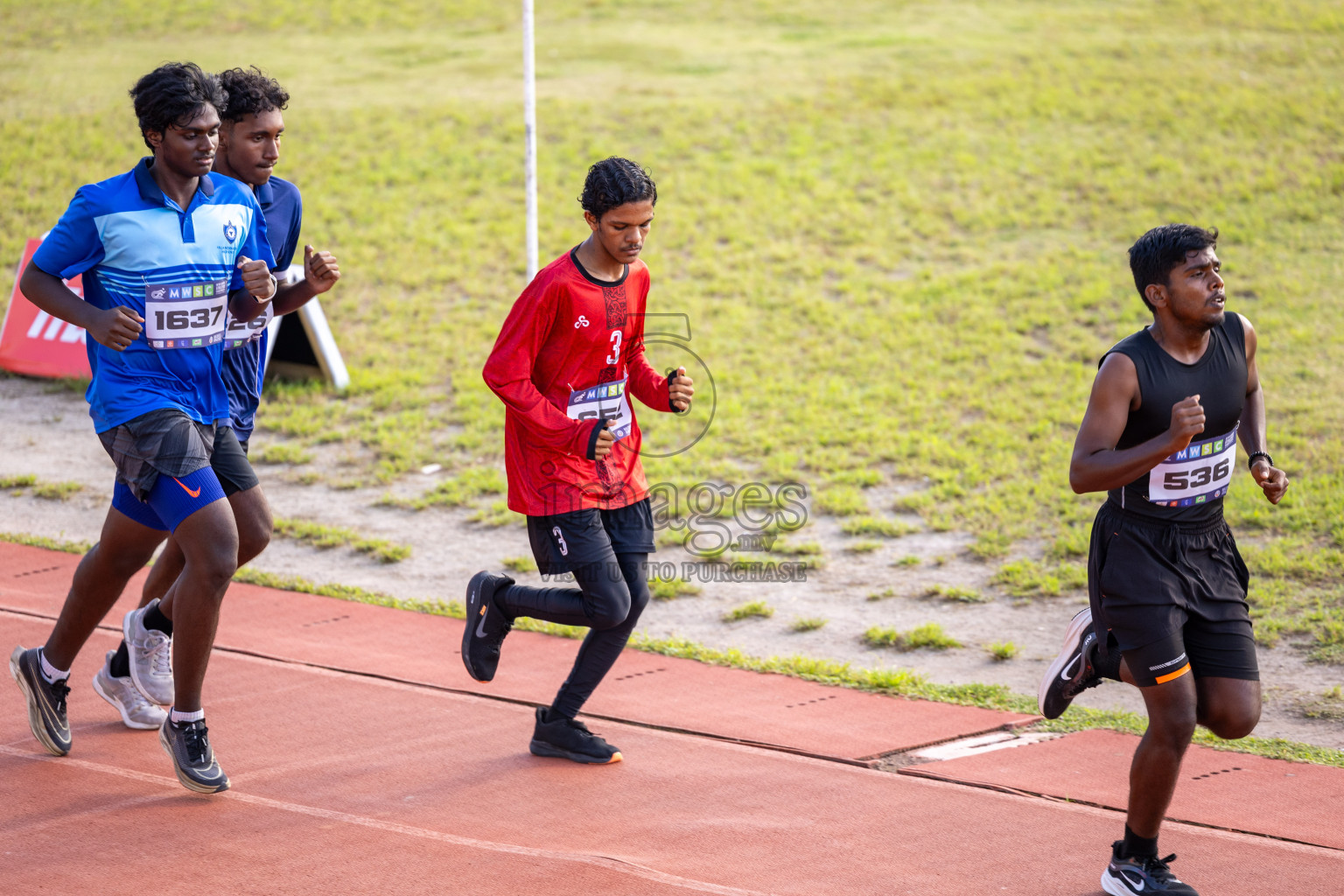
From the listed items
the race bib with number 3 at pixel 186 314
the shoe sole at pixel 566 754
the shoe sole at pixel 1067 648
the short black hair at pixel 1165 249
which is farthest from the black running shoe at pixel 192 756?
the short black hair at pixel 1165 249

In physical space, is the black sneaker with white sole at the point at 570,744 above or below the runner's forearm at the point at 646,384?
below

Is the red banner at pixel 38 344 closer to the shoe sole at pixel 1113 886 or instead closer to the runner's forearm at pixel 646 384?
the runner's forearm at pixel 646 384

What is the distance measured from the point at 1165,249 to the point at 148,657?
4.02 metres

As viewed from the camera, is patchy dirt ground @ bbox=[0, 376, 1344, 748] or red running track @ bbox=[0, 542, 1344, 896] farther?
patchy dirt ground @ bbox=[0, 376, 1344, 748]

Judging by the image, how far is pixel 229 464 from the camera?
195 inches

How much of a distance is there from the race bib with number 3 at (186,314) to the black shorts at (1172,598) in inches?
123

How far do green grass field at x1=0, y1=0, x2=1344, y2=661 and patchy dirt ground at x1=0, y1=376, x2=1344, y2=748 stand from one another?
0.34 metres

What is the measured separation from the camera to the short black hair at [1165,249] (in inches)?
165

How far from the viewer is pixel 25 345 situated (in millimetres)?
11914

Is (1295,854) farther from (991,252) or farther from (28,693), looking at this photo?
(991,252)

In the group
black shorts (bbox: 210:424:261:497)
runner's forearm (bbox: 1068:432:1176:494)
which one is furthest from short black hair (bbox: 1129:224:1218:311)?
black shorts (bbox: 210:424:261:497)

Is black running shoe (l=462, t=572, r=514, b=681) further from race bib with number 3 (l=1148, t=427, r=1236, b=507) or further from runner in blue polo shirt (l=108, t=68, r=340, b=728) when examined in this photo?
race bib with number 3 (l=1148, t=427, r=1236, b=507)

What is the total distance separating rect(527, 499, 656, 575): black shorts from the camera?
4.98 metres

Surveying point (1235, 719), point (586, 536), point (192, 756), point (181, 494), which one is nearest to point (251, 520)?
point (181, 494)
